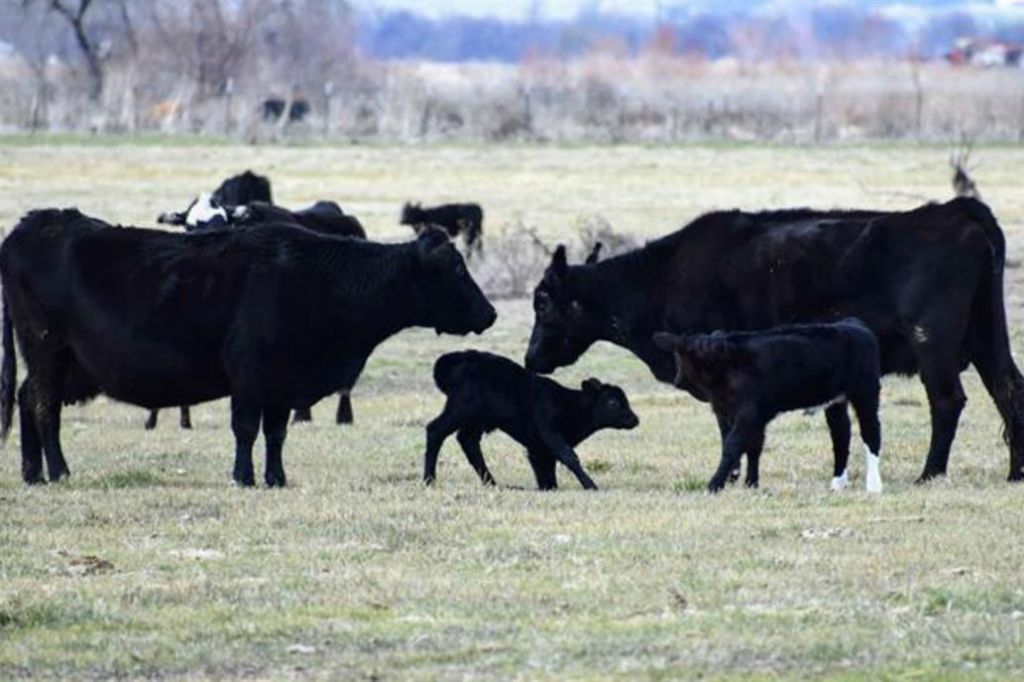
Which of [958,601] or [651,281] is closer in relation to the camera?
[958,601]

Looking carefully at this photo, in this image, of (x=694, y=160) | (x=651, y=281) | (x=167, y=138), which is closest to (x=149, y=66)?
(x=167, y=138)

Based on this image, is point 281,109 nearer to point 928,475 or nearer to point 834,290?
point 834,290

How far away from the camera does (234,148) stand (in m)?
55.1

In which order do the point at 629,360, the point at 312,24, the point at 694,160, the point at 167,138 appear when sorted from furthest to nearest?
the point at 312,24, the point at 167,138, the point at 694,160, the point at 629,360

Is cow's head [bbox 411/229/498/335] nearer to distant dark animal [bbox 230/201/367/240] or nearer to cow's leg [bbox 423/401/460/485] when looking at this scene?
cow's leg [bbox 423/401/460/485]

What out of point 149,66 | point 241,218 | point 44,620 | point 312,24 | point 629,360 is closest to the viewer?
point 44,620

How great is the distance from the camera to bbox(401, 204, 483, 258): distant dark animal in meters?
34.9

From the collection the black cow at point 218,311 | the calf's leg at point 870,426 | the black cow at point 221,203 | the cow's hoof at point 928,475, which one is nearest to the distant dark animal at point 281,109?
the black cow at point 221,203

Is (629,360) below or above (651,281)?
below

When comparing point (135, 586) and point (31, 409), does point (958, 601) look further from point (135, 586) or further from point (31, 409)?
point (31, 409)

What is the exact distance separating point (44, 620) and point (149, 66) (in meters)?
60.0

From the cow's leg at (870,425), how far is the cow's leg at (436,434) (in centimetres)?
249

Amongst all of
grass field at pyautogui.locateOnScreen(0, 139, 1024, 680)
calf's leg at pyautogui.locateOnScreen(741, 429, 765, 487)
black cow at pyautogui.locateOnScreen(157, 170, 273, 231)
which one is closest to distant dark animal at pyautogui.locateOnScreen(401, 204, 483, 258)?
black cow at pyautogui.locateOnScreen(157, 170, 273, 231)

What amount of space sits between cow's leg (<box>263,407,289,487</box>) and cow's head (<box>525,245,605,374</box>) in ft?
6.70
